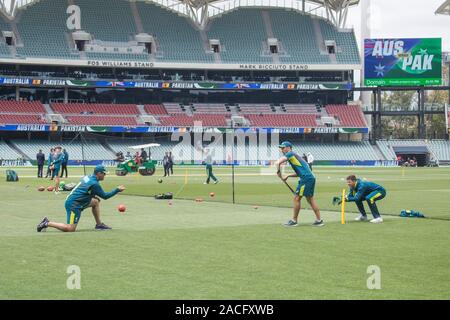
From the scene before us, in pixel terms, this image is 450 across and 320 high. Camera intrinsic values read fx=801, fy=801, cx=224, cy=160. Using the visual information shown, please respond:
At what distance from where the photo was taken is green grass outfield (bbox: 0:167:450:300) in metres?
10.1

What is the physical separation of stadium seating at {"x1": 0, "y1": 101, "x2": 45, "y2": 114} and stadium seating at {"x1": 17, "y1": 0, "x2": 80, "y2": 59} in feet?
18.3

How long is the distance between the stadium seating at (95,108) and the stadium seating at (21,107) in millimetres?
1769

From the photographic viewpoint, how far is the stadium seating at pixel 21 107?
89062 mm

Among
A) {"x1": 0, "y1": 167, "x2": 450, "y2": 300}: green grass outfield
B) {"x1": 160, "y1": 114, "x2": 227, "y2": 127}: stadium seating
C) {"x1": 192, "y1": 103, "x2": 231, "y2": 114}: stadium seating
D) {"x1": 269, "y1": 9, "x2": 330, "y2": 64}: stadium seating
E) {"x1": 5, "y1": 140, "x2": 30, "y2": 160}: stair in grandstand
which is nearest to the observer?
{"x1": 0, "y1": 167, "x2": 450, "y2": 300}: green grass outfield

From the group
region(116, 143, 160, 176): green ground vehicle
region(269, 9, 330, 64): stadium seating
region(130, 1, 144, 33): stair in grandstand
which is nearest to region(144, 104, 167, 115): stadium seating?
region(130, 1, 144, 33): stair in grandstand

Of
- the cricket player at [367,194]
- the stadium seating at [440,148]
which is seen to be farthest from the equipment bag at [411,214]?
the stadium seating at [440,148]

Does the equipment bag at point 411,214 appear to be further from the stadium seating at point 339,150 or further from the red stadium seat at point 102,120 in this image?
the red stadium seat at point 102,120

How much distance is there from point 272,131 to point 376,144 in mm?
13424

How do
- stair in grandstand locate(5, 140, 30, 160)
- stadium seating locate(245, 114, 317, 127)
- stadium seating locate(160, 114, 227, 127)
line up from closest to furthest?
1. stair in grandstand locate(5, 140, 30, 160)
2. stadium seating locate(160, 114, 227, 127)
3. stadium seating locate(245, 114, 317, 127)

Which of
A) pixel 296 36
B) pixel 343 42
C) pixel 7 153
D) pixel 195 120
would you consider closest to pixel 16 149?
pixel 7 153

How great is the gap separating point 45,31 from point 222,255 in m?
83.1

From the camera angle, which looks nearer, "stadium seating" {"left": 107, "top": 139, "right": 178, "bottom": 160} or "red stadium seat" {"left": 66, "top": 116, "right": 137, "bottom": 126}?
"stadium seating" {"left": 107, "top": 139, "right": 178, "bottom": 160}

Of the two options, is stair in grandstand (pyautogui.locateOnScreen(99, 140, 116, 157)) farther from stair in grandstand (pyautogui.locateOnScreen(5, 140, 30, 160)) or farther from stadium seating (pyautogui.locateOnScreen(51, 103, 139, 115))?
stair in grandstand (pyautogui.locateOnScreen(5, 140, 30, 160))

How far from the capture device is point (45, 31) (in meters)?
92.2
